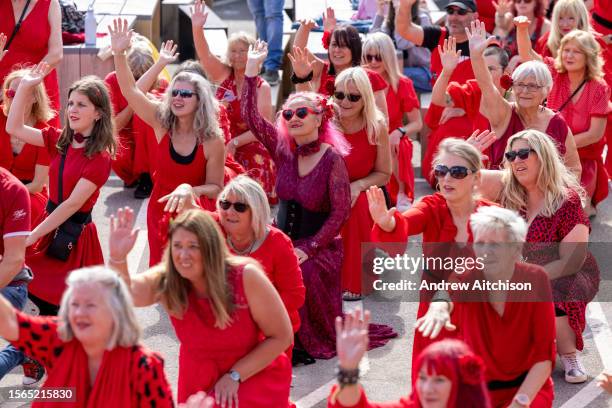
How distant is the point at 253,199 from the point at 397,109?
4152mm

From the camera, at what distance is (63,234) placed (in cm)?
809

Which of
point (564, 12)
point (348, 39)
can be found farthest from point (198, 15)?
point (564, 12)

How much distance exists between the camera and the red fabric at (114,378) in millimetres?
5273

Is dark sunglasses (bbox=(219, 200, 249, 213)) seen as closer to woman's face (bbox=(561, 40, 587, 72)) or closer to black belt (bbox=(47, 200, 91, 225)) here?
black belt (bbox=(47, 200, 91, 225))

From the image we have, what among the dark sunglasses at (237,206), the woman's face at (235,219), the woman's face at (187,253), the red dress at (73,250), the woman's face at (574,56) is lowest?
the red dress at (73,250)

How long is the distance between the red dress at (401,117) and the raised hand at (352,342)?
5421 millimetres

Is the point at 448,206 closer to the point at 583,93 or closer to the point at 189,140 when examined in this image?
the point at 189,140

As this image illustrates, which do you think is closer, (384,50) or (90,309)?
(90,309)

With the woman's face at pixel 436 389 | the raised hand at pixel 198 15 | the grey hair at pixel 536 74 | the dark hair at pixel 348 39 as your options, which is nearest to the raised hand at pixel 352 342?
the woman's face at pixel 436 389

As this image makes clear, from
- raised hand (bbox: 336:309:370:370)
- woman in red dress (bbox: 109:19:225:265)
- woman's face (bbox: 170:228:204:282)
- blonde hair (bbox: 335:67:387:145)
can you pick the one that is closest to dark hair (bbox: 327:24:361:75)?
blonde hair (bbox: 335:67:387:145)

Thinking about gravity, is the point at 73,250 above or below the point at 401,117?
below

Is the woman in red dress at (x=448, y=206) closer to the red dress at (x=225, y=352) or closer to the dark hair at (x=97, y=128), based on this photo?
the red dress at (x=225, y=352)

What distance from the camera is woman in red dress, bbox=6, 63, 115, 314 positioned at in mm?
8031

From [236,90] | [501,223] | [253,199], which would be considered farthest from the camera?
[236,90]
